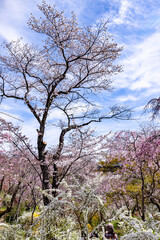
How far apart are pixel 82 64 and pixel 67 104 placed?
2.20 metres

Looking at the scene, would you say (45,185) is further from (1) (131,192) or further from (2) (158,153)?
(2) (158,153)

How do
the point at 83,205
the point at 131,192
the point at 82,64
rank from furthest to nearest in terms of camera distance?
the point at 82,64 → the point at 131,192 → the point at 83,205

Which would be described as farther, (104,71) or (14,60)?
(104,71)

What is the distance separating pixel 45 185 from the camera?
6.65 m

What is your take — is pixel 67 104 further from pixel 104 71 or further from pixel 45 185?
pixel 45 185

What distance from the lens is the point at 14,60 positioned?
324 inches

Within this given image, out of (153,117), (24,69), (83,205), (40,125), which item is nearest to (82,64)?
(24,69)

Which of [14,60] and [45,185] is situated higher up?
[14,60]

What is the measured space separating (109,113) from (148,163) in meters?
2.85

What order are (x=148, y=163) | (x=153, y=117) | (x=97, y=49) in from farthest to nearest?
(x=97, y=49) < (x=148, y=163) < (x=153, y=117)

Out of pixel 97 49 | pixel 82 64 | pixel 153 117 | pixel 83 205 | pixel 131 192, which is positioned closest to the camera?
pixel 83 205

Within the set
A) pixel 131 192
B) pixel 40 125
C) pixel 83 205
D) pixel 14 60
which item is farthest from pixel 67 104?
pixel 83 205

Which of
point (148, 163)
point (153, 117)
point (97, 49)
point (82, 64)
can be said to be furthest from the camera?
point (82, 64)

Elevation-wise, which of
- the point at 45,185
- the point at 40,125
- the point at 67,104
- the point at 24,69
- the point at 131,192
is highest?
the point at 24,69
